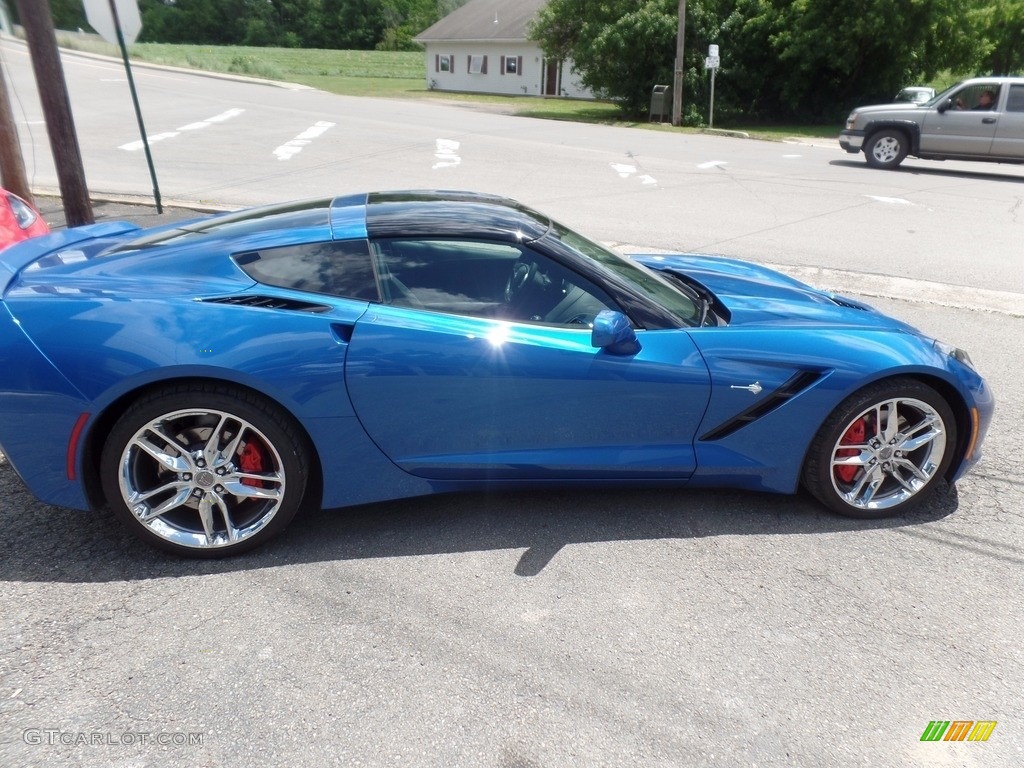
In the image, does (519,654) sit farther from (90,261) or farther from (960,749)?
(90,261)

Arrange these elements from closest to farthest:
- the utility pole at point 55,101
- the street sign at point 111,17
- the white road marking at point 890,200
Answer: the utility pole at point 55,101
the street sign at point 111,17
the white road marking at point 890,200

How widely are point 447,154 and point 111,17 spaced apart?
7341 mm

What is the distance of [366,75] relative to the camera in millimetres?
54281

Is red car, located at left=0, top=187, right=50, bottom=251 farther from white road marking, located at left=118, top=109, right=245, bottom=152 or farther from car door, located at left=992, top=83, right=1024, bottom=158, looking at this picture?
car door, located at left=992, top=83, right=1024, bottom=158

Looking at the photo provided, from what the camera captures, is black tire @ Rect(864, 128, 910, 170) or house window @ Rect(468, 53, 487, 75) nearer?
black tire @ Rect(864, 128, 910, 170)

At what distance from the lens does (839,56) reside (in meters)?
27.1

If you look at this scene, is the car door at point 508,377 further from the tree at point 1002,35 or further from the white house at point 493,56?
the white house at point 493,56

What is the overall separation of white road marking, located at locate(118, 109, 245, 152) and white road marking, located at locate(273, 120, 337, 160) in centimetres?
232

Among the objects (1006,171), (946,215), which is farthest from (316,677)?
(1006,171)

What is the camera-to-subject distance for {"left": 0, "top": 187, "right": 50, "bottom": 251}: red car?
5.36 m

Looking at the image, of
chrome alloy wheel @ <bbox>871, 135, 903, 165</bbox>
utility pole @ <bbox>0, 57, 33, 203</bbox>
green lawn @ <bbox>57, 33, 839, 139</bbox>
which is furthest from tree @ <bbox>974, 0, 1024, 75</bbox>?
utility pole @ <bbox>0, 57, 33, 203</bbox>

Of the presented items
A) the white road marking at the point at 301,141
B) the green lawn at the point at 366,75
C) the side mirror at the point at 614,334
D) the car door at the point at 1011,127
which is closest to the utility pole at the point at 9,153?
the green lawn at the point at 366,75

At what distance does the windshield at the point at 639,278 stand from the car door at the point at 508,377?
0.17m

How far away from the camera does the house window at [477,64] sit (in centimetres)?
4769
